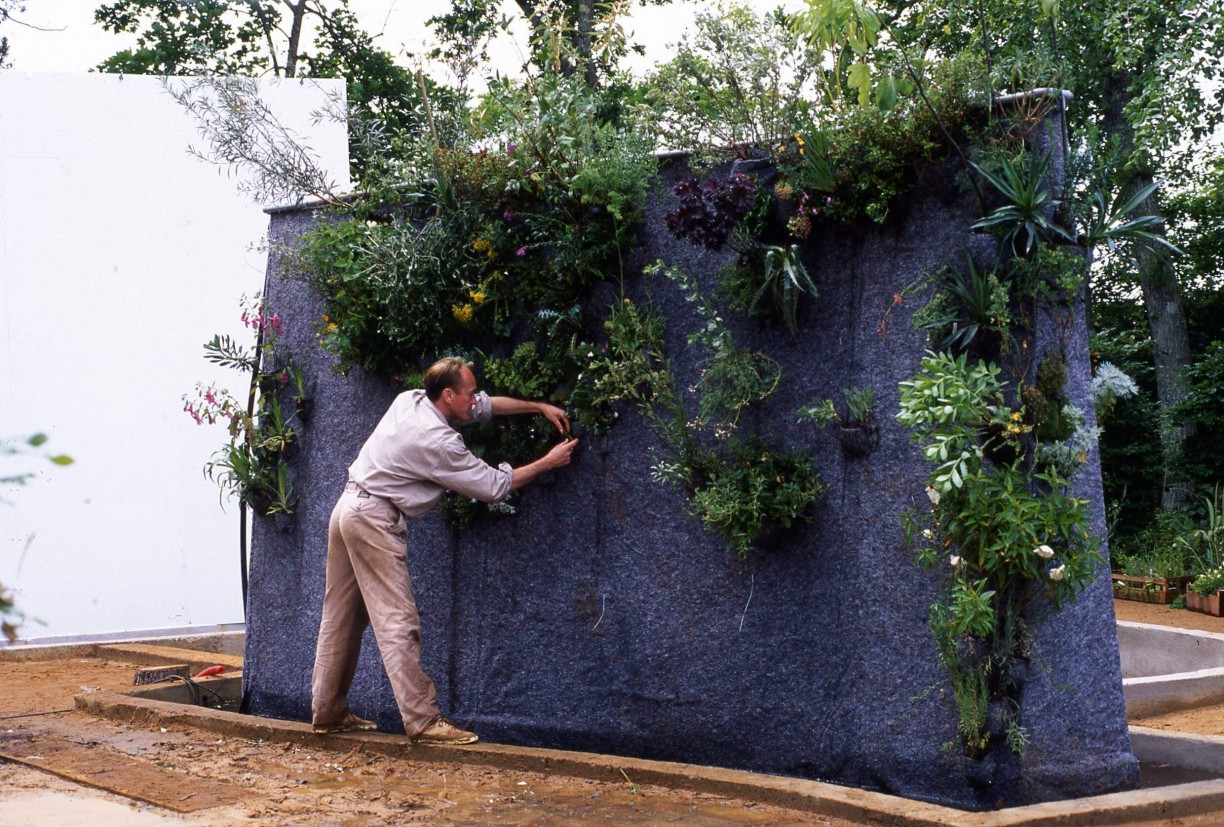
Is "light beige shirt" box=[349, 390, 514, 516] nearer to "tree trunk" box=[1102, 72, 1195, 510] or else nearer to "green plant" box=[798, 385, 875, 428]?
"green plant" box=[798, 385, 875, 428]

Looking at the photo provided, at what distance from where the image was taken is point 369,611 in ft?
17.3

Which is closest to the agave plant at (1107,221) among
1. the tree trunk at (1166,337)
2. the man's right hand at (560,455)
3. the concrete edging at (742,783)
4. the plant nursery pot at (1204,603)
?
the concrete edging at (742,783)

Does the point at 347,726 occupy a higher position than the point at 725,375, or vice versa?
the point at 725,375

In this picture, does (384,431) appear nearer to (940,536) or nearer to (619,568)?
(619,568)

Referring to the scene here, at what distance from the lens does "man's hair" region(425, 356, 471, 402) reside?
204 inches

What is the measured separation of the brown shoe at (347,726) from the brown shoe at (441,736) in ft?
1.65

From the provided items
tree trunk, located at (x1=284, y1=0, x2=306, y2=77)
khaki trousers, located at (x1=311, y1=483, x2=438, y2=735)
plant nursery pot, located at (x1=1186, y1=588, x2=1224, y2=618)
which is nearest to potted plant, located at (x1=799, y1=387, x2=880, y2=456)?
khaki trousers, located at (x1=311, y1=483, x2=438, y2=735)

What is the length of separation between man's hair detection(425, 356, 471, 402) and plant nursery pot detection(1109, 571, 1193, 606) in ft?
29.2

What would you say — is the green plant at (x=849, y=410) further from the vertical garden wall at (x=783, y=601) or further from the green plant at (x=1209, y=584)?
the green plant at (x=1209, y=584)

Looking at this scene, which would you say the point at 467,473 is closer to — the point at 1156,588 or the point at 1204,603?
the point at 1204,603

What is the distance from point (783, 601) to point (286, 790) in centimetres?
204

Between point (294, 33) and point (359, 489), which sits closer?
point (359, 489)

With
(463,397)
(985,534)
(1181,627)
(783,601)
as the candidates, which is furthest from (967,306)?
(1181,627)

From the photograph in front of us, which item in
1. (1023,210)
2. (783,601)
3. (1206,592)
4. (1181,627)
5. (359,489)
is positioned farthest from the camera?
(1206,592)
